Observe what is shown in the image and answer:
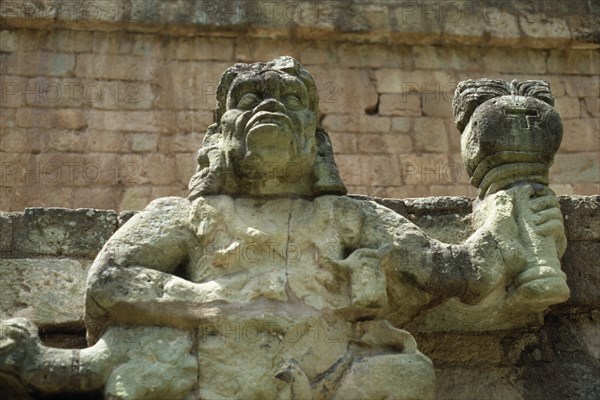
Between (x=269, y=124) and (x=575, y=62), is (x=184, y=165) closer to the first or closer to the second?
(x=575, y=62)

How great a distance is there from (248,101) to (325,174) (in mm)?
421

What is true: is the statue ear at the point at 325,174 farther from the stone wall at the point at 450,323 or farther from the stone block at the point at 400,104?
the stone block at the point at 400,104

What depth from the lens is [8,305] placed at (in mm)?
4270

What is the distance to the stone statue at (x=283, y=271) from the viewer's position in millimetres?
3686

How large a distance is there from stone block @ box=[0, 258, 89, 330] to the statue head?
663mm

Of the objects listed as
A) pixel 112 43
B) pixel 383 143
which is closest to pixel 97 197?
pixel 112 43

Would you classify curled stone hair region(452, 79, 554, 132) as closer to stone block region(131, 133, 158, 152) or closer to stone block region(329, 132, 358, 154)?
stone block region(329, 132, 358, 154)

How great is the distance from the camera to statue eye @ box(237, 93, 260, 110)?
4.16 m

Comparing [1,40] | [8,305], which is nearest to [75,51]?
[1,40]

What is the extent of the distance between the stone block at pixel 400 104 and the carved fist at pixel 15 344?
668 cm

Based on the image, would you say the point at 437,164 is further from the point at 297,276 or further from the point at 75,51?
the point at 297,276

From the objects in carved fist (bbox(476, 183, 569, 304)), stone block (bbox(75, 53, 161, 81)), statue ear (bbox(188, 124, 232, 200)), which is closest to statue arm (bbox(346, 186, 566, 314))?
carved fist (bbox(476, 183, 569, 304))

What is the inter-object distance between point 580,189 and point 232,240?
21.5ft

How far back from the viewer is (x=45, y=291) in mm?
4312
